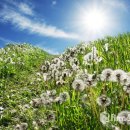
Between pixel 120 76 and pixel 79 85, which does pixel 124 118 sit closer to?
pixel 120 76

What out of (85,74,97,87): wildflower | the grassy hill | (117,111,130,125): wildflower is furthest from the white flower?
(117,111,130,125): wildflower

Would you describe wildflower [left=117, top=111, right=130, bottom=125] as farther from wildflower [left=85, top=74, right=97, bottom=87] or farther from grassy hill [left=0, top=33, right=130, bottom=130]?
wildflower [left=85, top=74, right=97, bottom=87]

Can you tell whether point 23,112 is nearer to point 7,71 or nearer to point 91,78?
point 91,78

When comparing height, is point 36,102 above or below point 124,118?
above

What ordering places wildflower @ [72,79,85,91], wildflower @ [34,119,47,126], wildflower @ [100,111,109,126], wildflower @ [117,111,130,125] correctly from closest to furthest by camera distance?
wildflower @ [117,111,130,125] → wildflower @ [100,111,109,126] → wildflower @ [72,79,85,91] → wildflower @ [34,119,47,126]

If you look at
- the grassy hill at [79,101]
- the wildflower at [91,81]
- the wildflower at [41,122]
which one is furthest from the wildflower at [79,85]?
the wildflower at [41,122]

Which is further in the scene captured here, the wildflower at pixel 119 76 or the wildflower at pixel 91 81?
the wildflower at pixel 91 81

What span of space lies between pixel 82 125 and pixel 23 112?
266cm

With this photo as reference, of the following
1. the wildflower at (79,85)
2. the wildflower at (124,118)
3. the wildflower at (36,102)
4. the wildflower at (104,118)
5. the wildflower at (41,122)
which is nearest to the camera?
the wildflower at (124,118)

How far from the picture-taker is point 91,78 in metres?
5.06

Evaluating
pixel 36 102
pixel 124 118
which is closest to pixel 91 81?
pixel 124 118

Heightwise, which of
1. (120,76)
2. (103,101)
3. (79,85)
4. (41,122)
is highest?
(120,76)

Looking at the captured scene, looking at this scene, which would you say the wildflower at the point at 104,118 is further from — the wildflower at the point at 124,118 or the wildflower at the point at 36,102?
the wildflower at the point at 36,102

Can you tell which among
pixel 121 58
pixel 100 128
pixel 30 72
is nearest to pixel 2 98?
pixel 121 58
